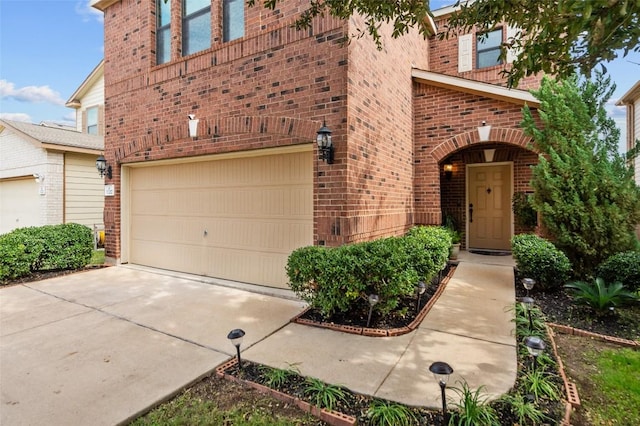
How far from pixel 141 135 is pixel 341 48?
4650 millimetres

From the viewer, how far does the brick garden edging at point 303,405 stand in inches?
86.6

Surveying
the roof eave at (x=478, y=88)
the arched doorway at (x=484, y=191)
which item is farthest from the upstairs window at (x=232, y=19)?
the arched doorway at (x=484, y=191)

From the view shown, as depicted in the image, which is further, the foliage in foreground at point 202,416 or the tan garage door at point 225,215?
the tan garage door at point 225,215

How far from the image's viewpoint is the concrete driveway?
2.45 meters

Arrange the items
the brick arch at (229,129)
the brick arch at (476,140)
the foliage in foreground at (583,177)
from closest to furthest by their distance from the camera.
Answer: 1. the brick arch at (229,129)
2. the foliage in foreground at (583,177)
3. the brick arch at (476,140)

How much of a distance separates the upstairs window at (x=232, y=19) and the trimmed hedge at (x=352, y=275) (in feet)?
14.1

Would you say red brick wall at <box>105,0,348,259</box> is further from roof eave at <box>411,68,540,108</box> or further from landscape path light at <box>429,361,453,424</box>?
roof eave at <box>411,68,540,108</box>

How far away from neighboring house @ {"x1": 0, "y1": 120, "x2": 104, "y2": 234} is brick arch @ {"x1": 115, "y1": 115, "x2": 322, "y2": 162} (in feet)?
15.6

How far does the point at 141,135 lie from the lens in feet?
22.3

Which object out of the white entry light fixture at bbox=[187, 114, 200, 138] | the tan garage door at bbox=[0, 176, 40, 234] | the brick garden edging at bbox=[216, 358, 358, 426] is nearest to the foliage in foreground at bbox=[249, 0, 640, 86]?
the brick garden edging at bbox=[216, 358, 358, 426]

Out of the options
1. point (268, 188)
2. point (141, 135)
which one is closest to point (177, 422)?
point (268, 188)

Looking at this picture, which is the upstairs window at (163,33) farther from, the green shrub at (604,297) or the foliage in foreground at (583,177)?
the green shrub at (604,297)

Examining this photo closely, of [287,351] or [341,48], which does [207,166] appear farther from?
[287,351]

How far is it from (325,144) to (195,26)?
419cm
